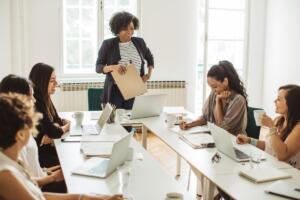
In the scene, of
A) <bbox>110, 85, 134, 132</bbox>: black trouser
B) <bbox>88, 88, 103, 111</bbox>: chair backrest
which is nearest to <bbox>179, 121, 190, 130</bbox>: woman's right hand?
<bbox>110, 85, 134, 132</bbox>: black trouser

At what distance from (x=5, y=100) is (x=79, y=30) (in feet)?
14.6

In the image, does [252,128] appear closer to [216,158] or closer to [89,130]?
[216,158]

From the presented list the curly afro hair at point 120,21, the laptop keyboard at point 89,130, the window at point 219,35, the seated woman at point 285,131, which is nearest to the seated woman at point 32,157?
the laptop keyboard at point 89,130

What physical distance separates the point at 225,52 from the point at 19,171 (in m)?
5.35

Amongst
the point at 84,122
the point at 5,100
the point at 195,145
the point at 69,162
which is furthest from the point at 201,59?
the point at 5,100

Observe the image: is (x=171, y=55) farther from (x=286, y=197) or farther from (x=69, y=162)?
(x=286, y=197)

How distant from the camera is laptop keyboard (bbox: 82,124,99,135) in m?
3.02

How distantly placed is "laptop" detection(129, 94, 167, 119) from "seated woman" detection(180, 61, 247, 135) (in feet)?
1.56

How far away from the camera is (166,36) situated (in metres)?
6.05

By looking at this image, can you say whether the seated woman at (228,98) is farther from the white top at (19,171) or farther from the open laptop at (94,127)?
the white top at (19,171)

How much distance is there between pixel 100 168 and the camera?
223 cm

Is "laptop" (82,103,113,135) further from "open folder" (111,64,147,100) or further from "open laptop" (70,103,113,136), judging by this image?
"open folder" (111,64,147,100)

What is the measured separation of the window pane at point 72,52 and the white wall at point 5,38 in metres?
0.85

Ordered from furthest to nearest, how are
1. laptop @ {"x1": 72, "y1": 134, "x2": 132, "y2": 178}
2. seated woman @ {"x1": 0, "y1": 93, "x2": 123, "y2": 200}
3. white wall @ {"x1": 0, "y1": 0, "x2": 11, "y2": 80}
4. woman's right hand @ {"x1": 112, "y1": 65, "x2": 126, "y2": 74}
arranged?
white wall @ {"x1": 0, "y1": 0, "x2": 11, "y2": 80} → woman's right hand @ {"x1": 112, "y1": 65, "x2": 126, "y2": 74} → laptop @ {"x1": 72, "y1": 134, "x2": 132, "y2": 178} → seated woman @ {"x1": 0, "y1": 93, "x2": 123, "y2": 200}
